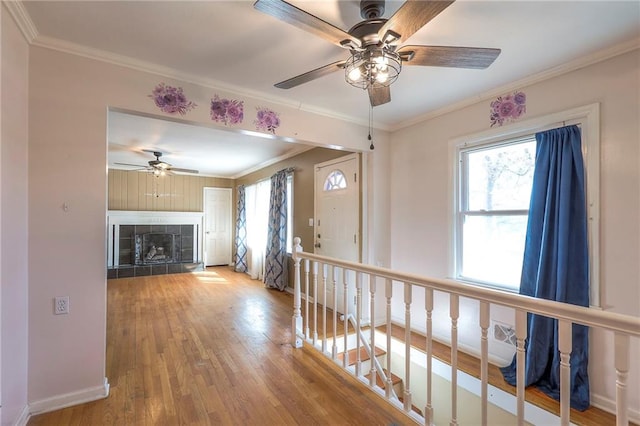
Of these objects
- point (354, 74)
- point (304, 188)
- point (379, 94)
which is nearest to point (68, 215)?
point (354, 74)

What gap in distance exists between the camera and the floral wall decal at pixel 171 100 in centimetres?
224

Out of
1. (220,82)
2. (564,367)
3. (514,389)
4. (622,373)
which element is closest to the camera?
(622,373)

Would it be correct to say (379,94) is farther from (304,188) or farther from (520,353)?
(304,188)

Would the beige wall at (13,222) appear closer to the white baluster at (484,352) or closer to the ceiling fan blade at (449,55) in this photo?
the ceiling fan blade at (449,55)

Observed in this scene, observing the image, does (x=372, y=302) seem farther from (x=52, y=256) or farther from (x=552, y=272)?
(x=52, y=256)

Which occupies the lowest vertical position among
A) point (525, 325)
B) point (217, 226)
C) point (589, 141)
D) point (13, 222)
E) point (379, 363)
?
point (379, 363)

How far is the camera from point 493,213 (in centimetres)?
269

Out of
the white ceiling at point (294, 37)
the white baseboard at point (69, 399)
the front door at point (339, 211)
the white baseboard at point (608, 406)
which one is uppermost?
the white ceiling at point (294, 37)

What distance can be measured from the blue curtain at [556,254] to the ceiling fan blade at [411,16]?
165cm

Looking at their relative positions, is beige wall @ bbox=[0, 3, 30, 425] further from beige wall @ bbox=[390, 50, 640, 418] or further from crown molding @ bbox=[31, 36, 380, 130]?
beige wall @ bbox=[390, 50, 640, 418]

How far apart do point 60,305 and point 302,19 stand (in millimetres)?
2269

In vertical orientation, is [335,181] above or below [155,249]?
above

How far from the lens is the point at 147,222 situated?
658cm

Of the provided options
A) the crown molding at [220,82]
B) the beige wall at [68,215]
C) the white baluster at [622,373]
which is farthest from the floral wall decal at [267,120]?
the white baluster at [622,373]
